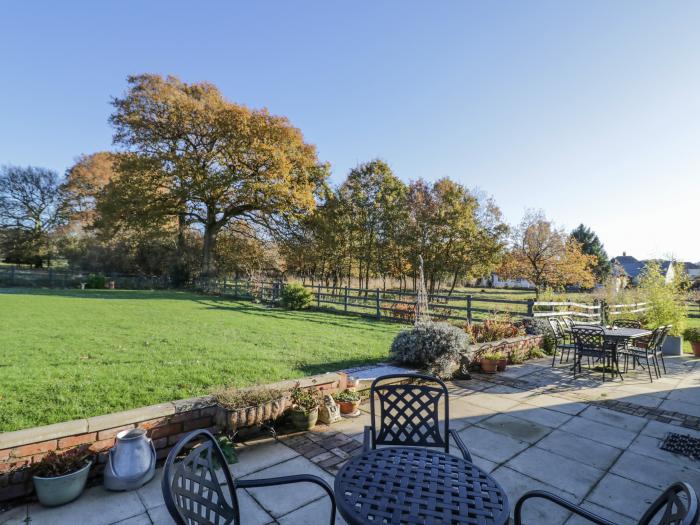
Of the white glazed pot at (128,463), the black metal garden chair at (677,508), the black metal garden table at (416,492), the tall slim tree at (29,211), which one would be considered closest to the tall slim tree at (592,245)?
the black metal garden table at (416,492)

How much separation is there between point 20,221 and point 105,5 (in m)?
28.3

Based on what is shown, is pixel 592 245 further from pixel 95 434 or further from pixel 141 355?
pixel 95 434

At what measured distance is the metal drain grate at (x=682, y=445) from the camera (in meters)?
3.11

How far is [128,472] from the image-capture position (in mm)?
2412

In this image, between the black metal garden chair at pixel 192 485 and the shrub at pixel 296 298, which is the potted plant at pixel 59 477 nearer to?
the black metal garden chair at pixel 192 485

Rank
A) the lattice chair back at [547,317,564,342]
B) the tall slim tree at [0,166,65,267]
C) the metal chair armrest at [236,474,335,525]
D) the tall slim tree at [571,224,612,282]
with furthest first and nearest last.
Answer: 1. the tall slim tree at [571,224,612,282]
2. the tall slim tree at [0,166,65,267]
3. the lattice chair back at [547,317,564,342]
4. the metal chair armrest at [236,474,335,525]

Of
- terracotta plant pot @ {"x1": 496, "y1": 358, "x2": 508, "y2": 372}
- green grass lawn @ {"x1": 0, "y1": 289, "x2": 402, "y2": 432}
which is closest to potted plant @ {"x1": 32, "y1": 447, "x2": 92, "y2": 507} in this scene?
green grass lawn @ {"x1": 0, "y1": 289, "x2": 402, "y2": 432}

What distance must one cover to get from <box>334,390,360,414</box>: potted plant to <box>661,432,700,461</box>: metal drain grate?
2.92 metres

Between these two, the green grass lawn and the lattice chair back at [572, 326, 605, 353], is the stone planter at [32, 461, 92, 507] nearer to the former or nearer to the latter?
the green grass lawn

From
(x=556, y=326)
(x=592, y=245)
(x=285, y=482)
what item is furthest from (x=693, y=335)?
(x=592, y=245)

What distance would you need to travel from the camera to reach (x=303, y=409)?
340 centimetres

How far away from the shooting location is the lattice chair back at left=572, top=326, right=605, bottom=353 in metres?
5.51

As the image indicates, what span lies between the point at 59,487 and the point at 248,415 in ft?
4.14

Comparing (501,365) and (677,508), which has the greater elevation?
(677,508)
